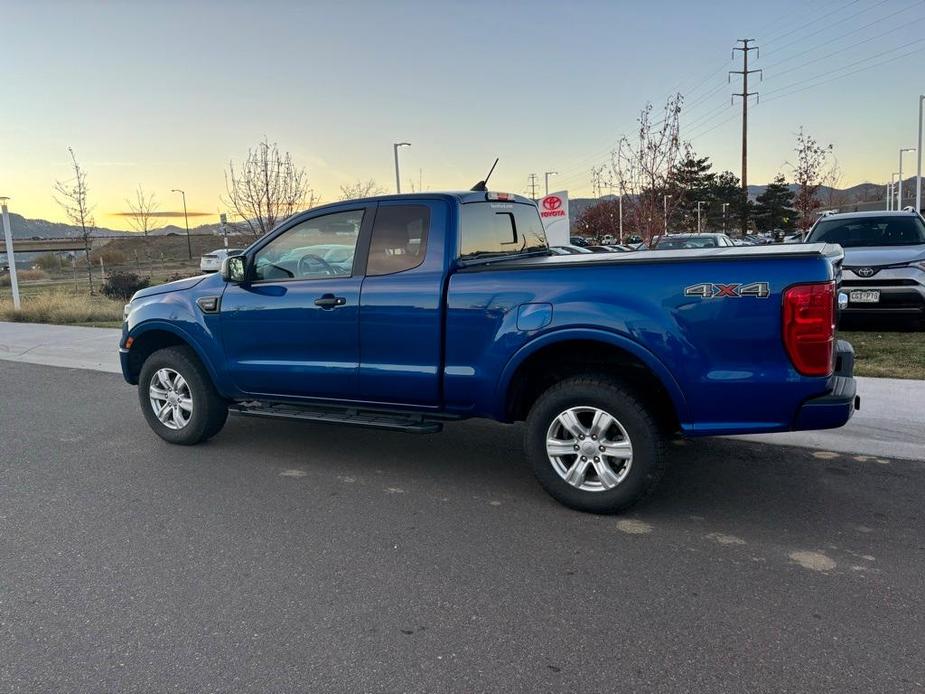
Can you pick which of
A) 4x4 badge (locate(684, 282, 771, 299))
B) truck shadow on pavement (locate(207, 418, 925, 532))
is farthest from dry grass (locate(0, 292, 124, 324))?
4x4 badge (locate(684, 282, 771, 299))

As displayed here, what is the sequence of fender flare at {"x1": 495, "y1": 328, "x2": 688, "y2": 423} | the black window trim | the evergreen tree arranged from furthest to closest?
the evergreen tree → the black window trim → fender flare at {"x1": 495, "y1": 328, "x2": 688, "y2": 423}

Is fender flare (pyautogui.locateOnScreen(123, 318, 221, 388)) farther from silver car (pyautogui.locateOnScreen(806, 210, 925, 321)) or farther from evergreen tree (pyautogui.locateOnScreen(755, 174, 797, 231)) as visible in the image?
evergreen tree (pyautogui.locateOnScreen(755, 174, 797, 231))

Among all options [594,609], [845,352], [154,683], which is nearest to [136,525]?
[154,683]

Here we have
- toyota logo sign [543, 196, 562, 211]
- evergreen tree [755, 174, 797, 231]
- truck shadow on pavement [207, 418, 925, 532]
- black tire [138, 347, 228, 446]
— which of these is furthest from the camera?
evergreen tree [755, 174, 797, 231]

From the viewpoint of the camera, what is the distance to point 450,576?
3.57 meters

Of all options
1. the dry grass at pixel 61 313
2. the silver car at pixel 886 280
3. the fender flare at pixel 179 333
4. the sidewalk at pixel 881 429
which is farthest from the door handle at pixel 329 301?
the dry grass at pixel 61 313

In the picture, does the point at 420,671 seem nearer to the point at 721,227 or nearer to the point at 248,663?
the point at 248,663

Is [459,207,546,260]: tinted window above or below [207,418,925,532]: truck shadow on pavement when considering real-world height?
above

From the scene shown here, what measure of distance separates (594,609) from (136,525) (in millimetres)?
2782

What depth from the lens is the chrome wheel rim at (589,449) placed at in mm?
4203

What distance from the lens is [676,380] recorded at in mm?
3971

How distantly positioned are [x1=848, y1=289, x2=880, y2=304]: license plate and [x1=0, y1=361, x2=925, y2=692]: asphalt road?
521 centimetres

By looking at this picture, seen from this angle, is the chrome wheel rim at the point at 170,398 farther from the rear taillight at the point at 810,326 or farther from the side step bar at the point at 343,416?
the rear taillight at the point at 810,326

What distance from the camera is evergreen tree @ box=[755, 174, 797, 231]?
78.8 meters
